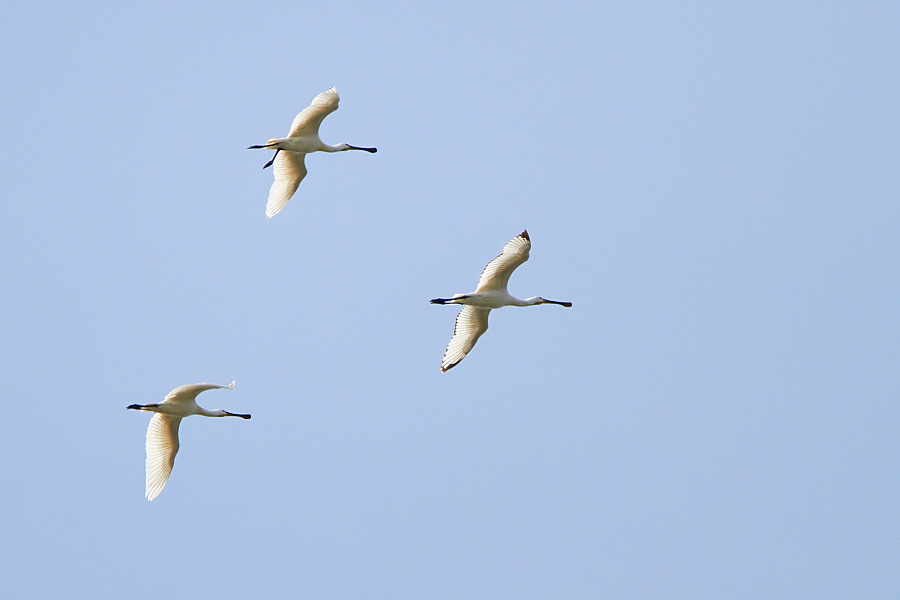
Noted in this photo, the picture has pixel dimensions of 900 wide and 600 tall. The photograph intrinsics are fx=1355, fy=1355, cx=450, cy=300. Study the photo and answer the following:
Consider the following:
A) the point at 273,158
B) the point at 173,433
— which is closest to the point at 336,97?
the point at 273,158

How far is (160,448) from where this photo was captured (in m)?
22.2

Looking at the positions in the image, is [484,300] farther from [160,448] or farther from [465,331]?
[160,448]

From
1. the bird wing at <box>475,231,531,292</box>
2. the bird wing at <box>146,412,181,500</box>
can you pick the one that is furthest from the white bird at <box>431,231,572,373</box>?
the bird wing at <box>146,412,181,500</box>

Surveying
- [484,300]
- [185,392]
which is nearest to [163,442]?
[185,392]

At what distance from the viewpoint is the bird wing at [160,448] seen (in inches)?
867

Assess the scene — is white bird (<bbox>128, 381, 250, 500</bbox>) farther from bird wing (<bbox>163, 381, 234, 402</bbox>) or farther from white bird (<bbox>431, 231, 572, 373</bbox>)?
white bird (<bbox>431, 231, 572, 373</bbox>)

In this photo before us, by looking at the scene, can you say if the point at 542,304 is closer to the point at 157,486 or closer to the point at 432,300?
the point at 432,300

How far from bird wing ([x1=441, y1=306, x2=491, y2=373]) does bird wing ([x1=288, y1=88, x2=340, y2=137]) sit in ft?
14.9

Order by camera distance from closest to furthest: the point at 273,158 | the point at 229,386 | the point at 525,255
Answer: the point at 229,386 → the point at 525,255 → the point at 273,158

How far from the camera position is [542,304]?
23.9 m

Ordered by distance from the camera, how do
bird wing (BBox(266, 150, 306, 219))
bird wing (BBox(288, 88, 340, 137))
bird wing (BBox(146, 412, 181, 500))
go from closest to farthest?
bird wing (BBox(146, 412, 181, 500)) < bird wing (BBox(288, 88, 340, 137)) < bird wing (BBox(266, 150, 306, 219))

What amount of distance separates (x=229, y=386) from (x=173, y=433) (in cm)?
315

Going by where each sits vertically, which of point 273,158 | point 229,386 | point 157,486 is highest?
point 273,158

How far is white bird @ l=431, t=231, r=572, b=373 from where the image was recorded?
2189 cm
